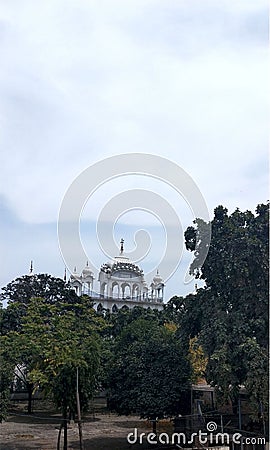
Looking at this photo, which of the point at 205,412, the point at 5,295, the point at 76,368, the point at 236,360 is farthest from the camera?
the point at 5,295

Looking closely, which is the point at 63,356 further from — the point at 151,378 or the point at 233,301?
the point at 233,301

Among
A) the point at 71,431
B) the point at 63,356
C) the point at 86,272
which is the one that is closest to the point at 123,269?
the point at 86,272

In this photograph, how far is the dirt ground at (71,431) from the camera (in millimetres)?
11305

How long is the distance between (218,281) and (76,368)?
371cm

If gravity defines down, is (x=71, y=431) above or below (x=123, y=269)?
below

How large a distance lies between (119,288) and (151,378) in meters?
12.3

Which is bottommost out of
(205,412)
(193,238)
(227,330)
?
(205,412)

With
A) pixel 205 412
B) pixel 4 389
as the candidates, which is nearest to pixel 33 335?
pixel 4 389

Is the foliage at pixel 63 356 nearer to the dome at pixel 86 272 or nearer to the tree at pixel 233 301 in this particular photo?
the tree at pixel 233 301

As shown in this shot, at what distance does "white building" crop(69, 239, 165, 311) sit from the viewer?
18.3m

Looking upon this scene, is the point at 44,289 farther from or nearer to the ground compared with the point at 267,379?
farther from the ground

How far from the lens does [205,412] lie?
1112 cm

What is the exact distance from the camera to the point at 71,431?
12.9 m

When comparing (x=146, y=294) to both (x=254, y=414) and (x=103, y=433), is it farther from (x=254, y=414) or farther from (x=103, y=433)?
(x=254, y=414)
